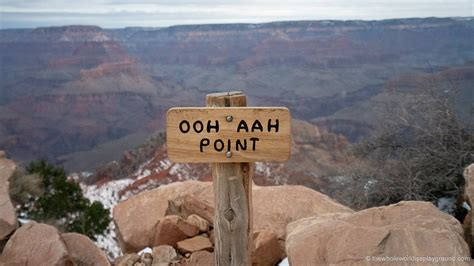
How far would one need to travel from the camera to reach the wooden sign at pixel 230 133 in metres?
3.41

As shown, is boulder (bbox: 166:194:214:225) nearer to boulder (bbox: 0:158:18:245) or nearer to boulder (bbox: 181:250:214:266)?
boulder (bbox: 181:250:214:266)

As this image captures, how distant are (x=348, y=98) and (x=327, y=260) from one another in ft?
184

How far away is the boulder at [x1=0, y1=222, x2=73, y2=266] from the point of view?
5461 mm

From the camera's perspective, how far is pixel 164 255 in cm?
563

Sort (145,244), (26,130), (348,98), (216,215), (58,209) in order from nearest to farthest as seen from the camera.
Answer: (216,215) < (145,244) < (58,209) < (348,98) < (26,130)

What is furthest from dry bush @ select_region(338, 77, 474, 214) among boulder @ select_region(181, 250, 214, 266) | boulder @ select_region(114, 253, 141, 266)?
boulder @ select_region(114, 253, 141, 266)

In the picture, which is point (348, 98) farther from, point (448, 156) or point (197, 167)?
point (448, 156)

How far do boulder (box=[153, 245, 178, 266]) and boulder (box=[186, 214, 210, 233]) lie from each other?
53cm

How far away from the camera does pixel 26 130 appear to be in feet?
215

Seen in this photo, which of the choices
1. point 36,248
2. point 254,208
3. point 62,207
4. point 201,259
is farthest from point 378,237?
point 62,207

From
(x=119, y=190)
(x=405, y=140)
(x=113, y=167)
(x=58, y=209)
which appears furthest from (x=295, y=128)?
(x=405, y=140)

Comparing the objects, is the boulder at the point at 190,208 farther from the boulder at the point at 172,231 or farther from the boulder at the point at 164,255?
the boulder at the point at 164,255

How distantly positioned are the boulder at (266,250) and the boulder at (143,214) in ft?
4.57

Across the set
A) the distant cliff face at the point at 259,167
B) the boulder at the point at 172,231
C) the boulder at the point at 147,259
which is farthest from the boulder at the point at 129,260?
the distant cliff face at the point at 259,167
